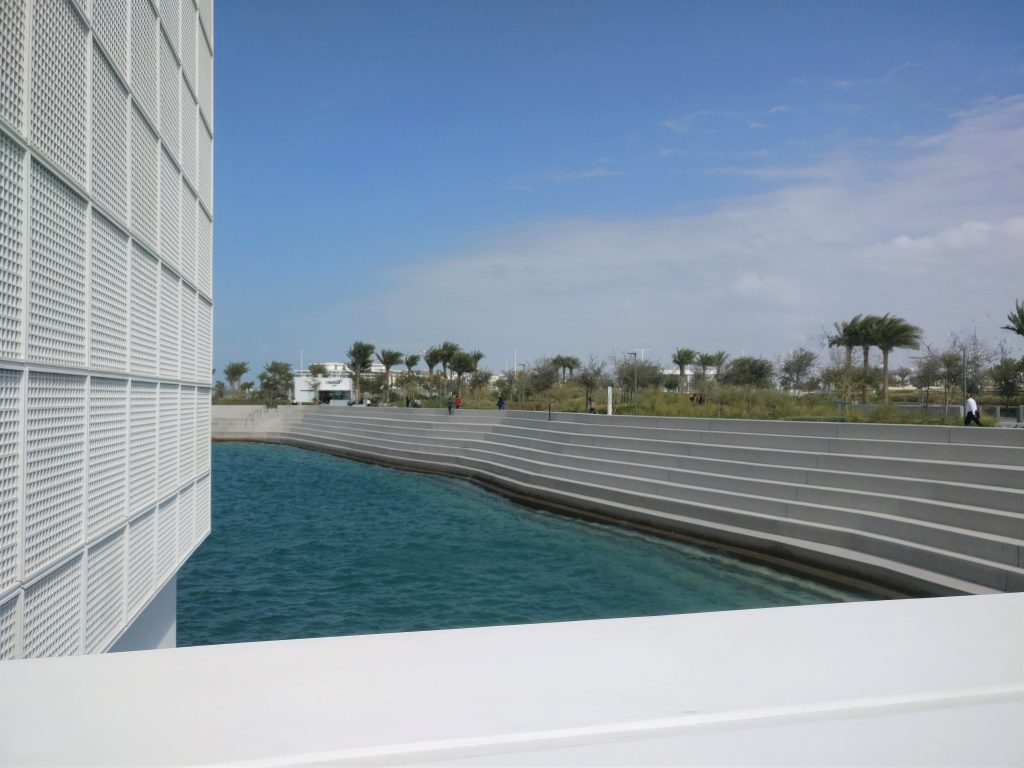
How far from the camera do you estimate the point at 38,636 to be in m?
2.98

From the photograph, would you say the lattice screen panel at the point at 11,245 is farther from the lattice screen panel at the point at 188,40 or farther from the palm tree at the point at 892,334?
the palm tree at the point at 892,334

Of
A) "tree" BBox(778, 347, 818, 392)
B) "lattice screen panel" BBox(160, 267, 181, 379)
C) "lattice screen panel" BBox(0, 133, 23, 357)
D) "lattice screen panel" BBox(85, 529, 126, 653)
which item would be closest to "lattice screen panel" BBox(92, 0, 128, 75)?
"lattice screen panel" BBox(0, 133, 23, 357)

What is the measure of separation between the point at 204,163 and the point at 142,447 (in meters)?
3.49

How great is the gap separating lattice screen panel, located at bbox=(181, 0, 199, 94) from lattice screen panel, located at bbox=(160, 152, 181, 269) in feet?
2.89

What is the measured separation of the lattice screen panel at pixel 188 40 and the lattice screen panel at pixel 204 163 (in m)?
0.56

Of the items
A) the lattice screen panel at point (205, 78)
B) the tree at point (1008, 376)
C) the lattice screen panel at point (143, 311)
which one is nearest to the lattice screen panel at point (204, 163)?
the lattice screen panel at point (205, 78)

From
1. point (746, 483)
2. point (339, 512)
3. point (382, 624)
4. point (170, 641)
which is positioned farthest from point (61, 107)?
point (339, 512)

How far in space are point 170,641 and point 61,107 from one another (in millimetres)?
4849

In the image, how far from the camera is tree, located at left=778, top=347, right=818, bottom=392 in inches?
1335

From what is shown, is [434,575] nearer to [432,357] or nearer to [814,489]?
[814,489]

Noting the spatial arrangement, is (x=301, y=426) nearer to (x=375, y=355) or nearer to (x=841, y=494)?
(x=375, y=355)

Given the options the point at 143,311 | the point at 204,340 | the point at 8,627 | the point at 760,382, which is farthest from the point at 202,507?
the point at 760,382

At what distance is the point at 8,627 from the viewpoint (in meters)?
2.72

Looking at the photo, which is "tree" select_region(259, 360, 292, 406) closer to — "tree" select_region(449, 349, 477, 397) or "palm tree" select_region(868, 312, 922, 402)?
"tree" select_region(449, 349, 477, 397)
